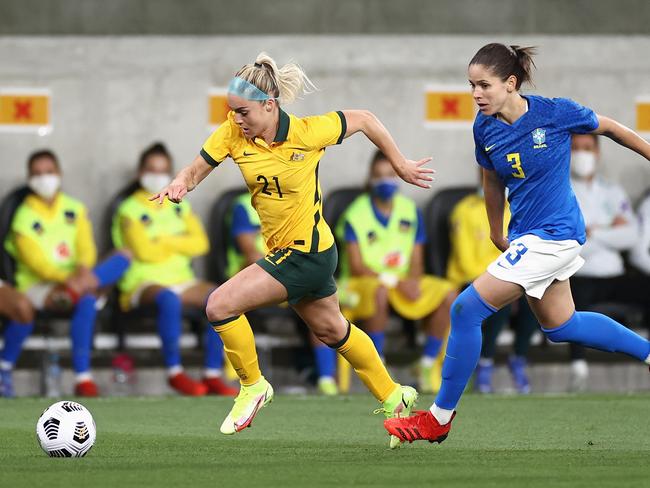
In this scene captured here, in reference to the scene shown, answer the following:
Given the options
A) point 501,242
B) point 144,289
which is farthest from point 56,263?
point 501,242

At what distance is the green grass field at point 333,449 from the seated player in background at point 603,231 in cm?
221

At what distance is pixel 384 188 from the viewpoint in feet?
39.5

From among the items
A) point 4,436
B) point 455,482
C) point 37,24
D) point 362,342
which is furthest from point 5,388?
point 455,482

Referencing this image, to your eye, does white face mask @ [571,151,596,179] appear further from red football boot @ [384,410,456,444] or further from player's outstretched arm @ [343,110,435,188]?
red football boot @ [384,410,456,444]

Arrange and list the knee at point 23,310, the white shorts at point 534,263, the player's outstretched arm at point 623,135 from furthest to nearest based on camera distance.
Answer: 1. the knee at point 23,310
2. the player's outstretched arm at point 623,135
3. the white shorts at point 534,263

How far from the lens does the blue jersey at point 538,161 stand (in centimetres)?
658

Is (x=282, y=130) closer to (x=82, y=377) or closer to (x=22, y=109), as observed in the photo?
(x=82, y=377)

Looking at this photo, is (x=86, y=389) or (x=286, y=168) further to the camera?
(x=86, y=389)

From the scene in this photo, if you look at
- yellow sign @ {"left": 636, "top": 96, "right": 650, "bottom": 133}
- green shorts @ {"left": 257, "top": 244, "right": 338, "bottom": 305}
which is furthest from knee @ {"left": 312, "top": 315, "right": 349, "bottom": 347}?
yellow sign @ {"left": 636, "top": 96, "right": 650, "bottom": 133}

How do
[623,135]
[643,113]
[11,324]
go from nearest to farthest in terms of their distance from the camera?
1. [623,135]
2. [11,324]
3. [643,113]

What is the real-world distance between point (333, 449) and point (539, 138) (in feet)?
5.63


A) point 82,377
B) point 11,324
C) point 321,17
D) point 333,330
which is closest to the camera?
point 333,330

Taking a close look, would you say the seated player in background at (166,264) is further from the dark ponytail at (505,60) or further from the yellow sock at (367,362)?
the dark ponytail at (505,60)

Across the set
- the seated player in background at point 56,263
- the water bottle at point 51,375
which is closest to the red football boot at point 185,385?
the seated player in background at point 56,263
